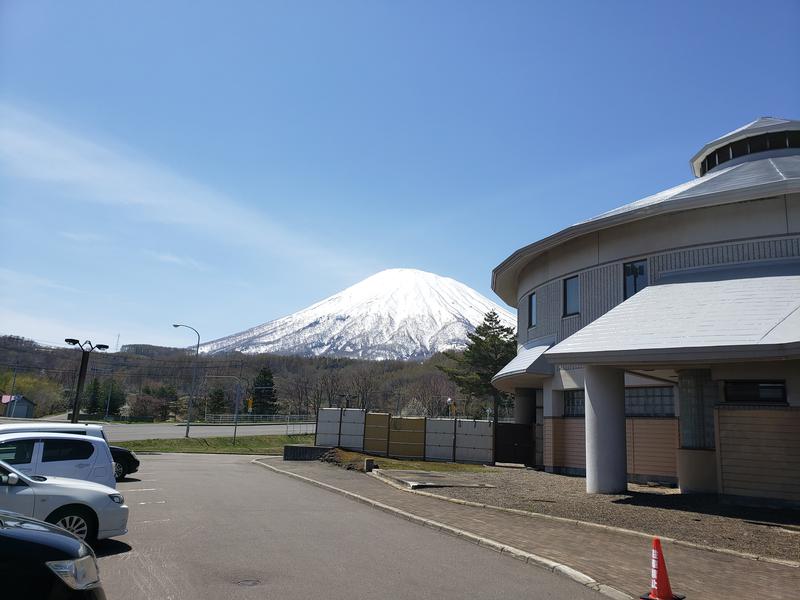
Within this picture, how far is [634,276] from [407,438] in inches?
605

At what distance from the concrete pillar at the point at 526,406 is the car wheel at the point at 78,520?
26.6 metres

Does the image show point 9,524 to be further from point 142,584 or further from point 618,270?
point 618,270

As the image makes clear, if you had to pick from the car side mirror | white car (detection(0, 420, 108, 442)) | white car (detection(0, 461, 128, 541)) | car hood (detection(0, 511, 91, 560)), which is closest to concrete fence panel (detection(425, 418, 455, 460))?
white car (detection(0, 420, 108, 442))

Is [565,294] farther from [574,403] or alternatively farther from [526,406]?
[526,406]

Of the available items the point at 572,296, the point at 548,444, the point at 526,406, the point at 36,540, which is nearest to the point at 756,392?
the point at 572,296

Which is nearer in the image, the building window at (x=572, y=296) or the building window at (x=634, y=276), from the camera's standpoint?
A: the building window at (x=634, y=276)

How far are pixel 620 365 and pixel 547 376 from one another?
9.87m

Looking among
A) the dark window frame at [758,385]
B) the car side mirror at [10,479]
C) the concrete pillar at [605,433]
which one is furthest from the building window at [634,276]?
the car side mirror at [10,479]

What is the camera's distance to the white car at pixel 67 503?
26.6ft

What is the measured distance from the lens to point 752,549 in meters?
9.85

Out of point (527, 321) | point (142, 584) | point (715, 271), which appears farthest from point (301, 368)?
point (142, 584)

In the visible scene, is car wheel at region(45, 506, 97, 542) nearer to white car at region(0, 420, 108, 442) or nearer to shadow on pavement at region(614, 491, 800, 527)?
white car at region(0, 420, 108, 442)

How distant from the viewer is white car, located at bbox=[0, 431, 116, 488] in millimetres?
10648

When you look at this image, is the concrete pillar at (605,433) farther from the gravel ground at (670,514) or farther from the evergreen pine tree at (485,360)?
the evergreen pine tree at (485,360)
